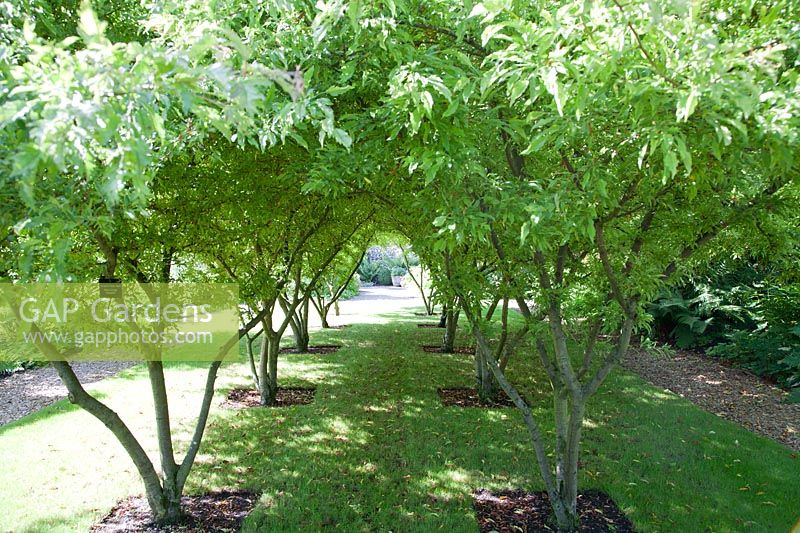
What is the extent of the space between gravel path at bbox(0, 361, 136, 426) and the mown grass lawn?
431 millimetres

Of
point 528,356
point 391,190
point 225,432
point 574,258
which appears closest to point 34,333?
point 391,190

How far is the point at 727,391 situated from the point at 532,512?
5843 millimetres

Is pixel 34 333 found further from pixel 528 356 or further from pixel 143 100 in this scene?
pixel 528 356

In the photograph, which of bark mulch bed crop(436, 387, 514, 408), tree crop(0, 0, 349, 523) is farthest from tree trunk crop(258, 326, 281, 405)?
tree crop(0, 0, 349, 523)

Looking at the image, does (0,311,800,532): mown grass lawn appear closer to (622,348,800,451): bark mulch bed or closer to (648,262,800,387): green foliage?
(622,348,800,451): bark mulch bed

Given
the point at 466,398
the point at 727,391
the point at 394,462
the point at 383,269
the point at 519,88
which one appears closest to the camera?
the point at 519,88

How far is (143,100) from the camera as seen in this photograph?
1293 millimetres

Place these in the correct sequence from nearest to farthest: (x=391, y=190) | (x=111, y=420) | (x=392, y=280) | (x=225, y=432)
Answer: (x=111, y=420) → (x=391, y=190) → (x=225, y=432) → (x=392, y=280)

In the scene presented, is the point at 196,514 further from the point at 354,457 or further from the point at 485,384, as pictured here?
the point at 485,384

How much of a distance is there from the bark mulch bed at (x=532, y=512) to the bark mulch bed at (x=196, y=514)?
1.83 meters

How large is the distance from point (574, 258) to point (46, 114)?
12.1 feet

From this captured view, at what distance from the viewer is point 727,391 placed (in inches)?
322

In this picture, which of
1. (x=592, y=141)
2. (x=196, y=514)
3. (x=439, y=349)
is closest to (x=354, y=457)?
(x=196, y=514)

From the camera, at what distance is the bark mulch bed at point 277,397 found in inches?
276
